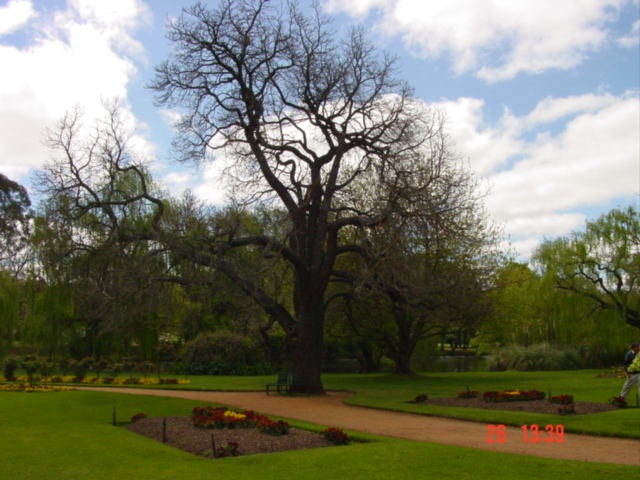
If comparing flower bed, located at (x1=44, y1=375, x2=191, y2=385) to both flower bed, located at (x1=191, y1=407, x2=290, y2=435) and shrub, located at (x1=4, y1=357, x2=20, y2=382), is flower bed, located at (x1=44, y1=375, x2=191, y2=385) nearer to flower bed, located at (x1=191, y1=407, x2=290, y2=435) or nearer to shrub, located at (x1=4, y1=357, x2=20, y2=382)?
shrub, located at (x1=4, y1=357, x2=20, y2=382)

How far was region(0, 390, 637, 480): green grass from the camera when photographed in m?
9.70

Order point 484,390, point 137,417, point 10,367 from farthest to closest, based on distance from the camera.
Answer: point 10,367 < point 484,390 < point 137,417

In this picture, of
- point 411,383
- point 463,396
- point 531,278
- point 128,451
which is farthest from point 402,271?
point 531,278

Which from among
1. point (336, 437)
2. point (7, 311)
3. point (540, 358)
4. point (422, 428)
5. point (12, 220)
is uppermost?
point (12, 220)

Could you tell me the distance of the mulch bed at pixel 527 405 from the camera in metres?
17.6

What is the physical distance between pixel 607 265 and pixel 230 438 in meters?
31.9

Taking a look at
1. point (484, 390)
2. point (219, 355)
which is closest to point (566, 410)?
point (484, 390)

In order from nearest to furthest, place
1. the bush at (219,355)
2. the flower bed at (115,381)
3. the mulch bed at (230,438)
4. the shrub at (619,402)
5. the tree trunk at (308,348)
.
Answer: the mulch bed at (230,438) < the shrub at (619,402) < the tree trunk at (308,348) < the flower bed at (115,381) < the bush at (219,355)

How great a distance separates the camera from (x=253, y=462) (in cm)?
1098

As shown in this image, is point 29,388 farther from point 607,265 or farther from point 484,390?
point 607,265

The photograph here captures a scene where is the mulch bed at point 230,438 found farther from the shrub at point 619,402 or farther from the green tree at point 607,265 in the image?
the green tree at point 607,265

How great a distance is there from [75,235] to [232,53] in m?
9.64

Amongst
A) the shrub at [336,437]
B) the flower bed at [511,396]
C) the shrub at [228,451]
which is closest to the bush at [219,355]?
the flower bed at [511,396]

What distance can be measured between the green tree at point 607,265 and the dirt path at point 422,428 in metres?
20.8
